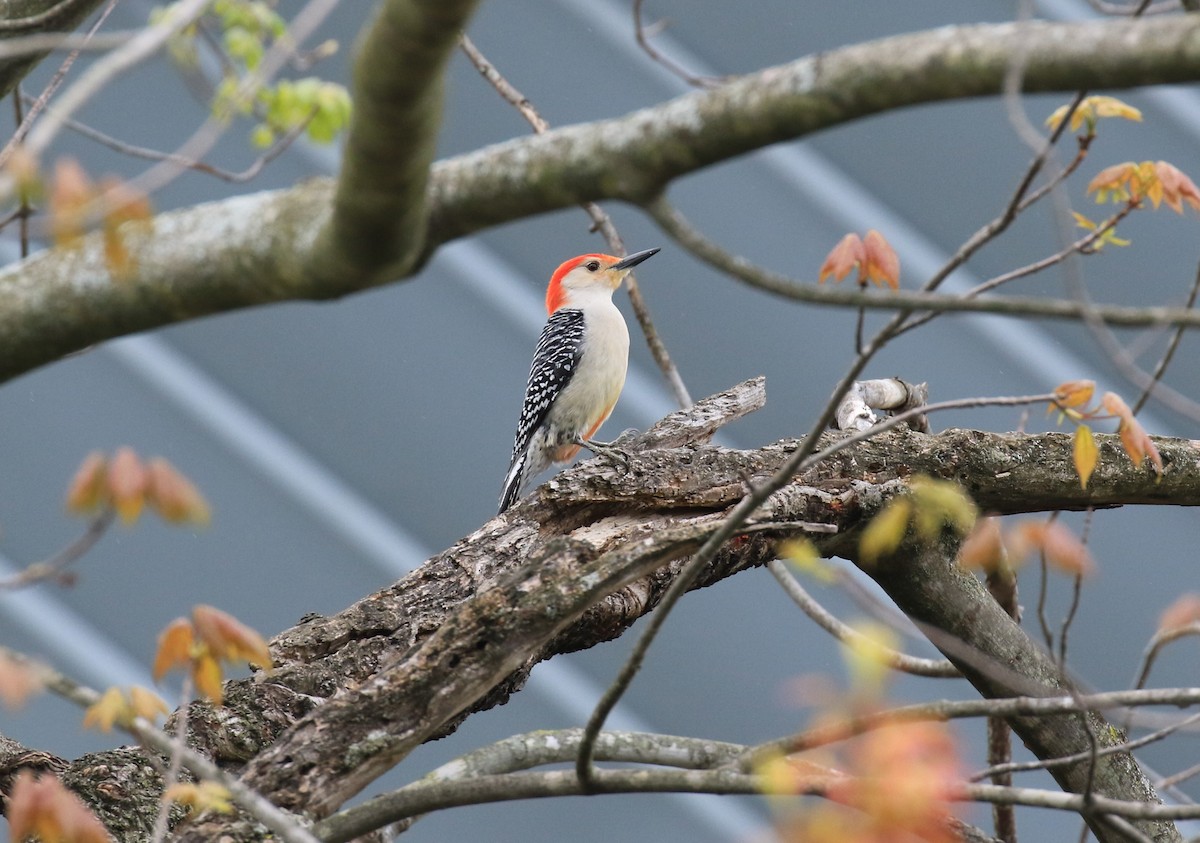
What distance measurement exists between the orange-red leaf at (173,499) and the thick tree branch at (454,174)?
1.28 ft

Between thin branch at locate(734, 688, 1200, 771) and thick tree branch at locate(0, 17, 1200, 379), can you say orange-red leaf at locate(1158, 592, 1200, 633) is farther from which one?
thick tree branch at locate(0, 17, 1200, 379)

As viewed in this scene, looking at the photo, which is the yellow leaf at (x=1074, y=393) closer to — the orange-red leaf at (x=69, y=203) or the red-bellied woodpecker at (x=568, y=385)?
the orange-red leaf at (x=69, y=203)

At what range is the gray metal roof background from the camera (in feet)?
21.4

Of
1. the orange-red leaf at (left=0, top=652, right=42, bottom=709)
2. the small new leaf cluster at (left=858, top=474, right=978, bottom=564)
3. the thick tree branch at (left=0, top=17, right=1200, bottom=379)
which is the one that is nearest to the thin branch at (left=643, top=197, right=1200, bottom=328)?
the thick tree branch at (left=0, top=17, right=1200, bottom=379)

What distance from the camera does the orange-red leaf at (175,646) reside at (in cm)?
257

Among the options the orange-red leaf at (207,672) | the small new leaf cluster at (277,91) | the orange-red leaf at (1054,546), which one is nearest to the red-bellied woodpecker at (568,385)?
the small new leaf cluster at (277,91)

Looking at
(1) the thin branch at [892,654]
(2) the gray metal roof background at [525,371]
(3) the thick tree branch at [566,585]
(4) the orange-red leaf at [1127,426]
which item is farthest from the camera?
(2) the gray metal roof background at [525,371]

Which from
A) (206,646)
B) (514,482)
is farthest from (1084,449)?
(514,482)

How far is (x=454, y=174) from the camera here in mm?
2031

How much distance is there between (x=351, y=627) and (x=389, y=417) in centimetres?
347

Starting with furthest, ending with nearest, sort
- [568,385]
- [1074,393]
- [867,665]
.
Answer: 1. [568,385]
2. [1074,393]
3. [867,665]

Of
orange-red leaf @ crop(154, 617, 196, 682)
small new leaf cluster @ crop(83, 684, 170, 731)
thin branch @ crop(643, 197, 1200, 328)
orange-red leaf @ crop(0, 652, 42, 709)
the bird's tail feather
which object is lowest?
orange-red leaf @ crop(0, 652, 42, 709)

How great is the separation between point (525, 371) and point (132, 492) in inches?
201

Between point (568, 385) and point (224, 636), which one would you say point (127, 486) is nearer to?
point (224, 636)
